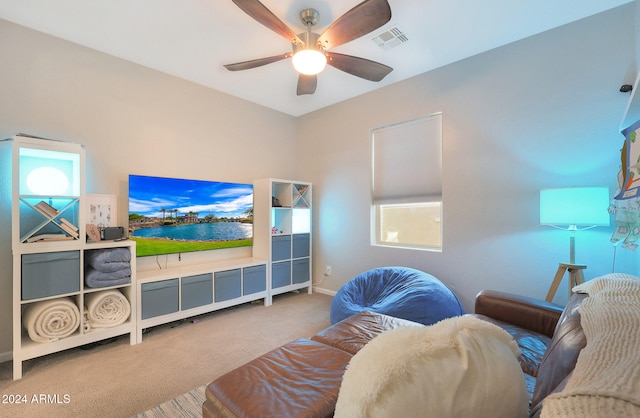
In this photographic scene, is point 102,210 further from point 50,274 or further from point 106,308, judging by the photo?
point 106,308

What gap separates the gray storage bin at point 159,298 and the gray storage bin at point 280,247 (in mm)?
1243

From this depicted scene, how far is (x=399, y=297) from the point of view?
2494 millimetres

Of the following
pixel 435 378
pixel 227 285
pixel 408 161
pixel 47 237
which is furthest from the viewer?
pixel 408 161

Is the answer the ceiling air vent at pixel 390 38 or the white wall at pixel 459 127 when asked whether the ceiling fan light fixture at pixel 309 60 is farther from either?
the white wall at pixel 459 127

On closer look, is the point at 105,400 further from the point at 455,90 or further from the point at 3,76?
the point at 455,90

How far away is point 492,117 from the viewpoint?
9.02 feet

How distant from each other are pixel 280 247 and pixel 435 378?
→ 328 centimetres

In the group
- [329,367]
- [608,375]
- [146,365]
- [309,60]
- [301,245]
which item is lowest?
[146,365]

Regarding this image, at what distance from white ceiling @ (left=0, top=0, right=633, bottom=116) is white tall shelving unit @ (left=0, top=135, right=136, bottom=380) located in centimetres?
106

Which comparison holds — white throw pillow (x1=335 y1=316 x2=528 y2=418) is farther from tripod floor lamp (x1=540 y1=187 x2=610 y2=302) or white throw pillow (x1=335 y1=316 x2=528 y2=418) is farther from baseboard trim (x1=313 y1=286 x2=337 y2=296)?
baseboard trim (x1=313 y1=286 x2=337 y2=296)

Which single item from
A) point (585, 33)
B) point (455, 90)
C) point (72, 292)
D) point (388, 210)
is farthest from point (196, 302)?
point (585, 33)

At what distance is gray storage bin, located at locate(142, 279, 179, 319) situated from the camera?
263 centimetres

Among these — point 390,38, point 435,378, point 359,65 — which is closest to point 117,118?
point 359,65

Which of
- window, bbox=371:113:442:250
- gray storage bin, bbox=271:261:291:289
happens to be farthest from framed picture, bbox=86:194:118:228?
window, bbox=371:113:442:250
